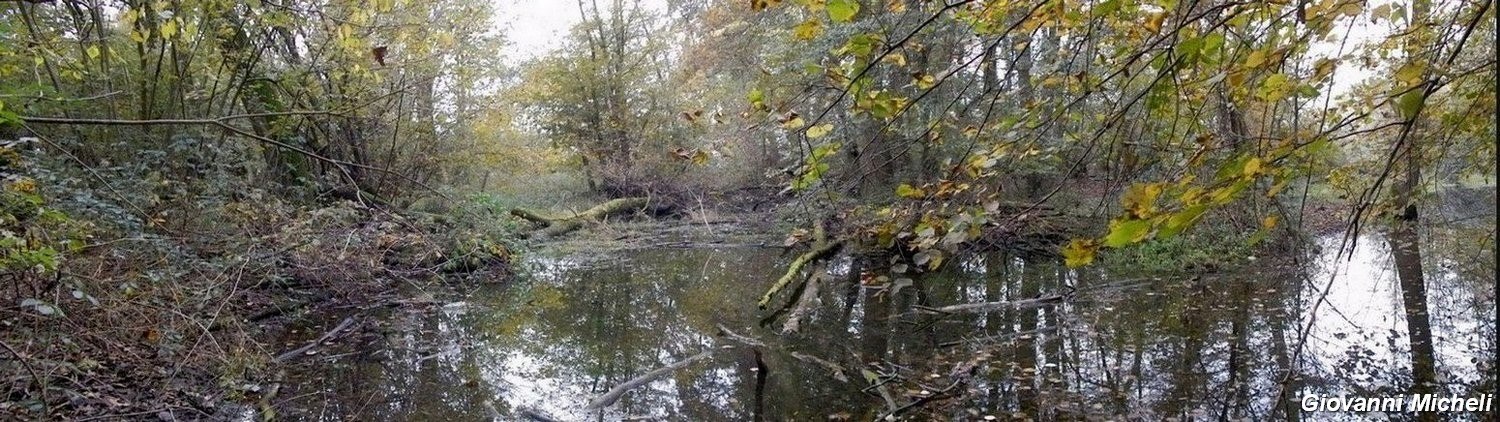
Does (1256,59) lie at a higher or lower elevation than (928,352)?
higher

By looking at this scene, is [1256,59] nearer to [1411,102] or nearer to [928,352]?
[1411,102]

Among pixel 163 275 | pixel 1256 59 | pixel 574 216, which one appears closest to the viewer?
pixel 1256 59

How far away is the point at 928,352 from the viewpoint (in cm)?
561

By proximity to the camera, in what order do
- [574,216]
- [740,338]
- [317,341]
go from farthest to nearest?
1. [574,216]
2. [740,338]
3. [317,341]

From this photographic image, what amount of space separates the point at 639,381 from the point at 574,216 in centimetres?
865

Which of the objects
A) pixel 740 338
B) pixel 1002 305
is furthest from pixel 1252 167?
pixel 1002 305

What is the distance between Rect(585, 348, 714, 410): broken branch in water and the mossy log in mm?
5919

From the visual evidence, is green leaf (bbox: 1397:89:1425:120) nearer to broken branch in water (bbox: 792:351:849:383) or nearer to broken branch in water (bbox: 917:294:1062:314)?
broken branch in water (bbox: 792:351:849:383)

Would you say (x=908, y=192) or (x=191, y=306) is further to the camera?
(x=191, y=306)

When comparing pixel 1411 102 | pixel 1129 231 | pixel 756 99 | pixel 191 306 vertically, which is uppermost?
pixel 756 99

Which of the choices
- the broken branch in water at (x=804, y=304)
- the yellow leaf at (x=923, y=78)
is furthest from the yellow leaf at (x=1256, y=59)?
the broken branch in water at (x=804, y=304)

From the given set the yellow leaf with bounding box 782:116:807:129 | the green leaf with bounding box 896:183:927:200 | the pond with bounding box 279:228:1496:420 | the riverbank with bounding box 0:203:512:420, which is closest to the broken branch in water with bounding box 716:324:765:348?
the pond with bounding box 279:228:1496:420

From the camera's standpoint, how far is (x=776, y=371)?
526 cm

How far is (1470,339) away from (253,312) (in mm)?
8737
